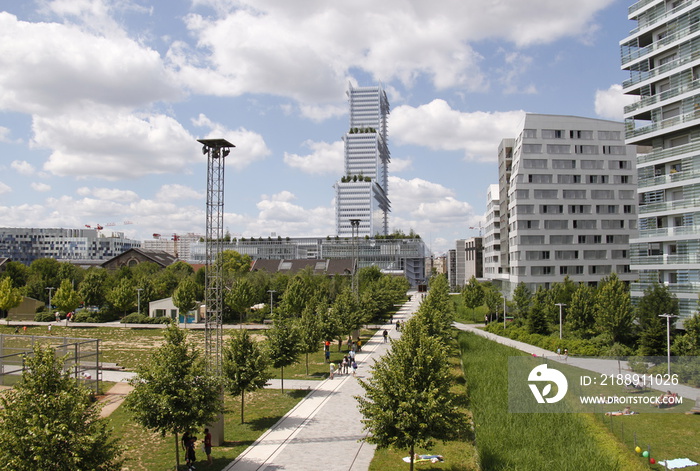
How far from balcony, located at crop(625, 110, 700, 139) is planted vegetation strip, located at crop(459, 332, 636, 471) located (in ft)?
87.8

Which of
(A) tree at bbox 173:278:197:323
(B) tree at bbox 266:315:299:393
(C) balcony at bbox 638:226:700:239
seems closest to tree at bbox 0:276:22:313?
(A) tree at bbox 173:278:197:323

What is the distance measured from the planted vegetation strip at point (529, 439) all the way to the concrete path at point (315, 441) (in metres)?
4.87

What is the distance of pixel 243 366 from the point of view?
26.5m

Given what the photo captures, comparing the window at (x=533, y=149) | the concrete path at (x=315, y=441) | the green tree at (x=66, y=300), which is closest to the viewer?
the concrete path at (x=315, y=441)

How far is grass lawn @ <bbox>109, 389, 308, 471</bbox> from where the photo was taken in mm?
20000

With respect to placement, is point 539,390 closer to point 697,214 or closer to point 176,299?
point 697,214

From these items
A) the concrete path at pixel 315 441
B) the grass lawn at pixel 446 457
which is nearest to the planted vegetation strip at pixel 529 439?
the grass lawn at pixel 446 457

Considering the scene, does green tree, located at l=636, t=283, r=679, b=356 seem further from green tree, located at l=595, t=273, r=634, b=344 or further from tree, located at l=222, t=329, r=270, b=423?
tree, located at l=222, t=329, r=270, b=423

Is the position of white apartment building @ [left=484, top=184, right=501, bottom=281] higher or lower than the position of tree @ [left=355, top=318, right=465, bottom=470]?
higher

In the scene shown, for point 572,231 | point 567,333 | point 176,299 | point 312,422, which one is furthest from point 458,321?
point 312,422

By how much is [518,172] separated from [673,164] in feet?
107

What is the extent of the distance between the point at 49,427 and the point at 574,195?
246 ft

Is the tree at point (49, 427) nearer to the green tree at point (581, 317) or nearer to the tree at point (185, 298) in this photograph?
the green tree at point (581, 317)

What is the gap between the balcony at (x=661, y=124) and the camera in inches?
1562
